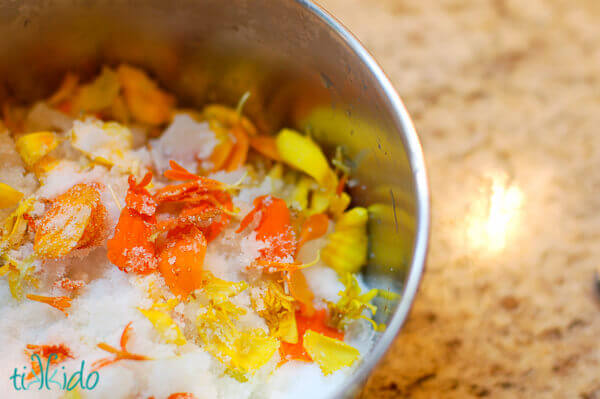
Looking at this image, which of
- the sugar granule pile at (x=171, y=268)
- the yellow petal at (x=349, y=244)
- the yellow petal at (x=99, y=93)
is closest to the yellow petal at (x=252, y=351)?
the sugar granule pile at (x=171, y=268)

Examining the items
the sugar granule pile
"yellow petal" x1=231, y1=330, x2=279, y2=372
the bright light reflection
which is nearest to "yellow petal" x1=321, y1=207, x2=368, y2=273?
the sugar granule pile

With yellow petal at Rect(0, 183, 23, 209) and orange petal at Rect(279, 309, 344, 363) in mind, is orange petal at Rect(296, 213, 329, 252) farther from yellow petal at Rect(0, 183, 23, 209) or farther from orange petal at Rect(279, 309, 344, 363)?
yellow petal at Rect(0, 183, 23, 209)

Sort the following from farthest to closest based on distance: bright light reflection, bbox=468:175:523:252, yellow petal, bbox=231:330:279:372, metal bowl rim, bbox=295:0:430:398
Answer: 1. bright light reflection, bbox=468:175:523:252
2. yellow petal, bbox=231:330:279:372
3. metal bowl rim, bbox=295:0:430:398

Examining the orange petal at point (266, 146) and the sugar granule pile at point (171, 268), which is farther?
the orange petal at point (266, 146)

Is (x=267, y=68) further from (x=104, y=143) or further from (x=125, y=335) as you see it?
(x=125, y=335)

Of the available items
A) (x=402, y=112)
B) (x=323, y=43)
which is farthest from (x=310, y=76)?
(x=402, y=112)

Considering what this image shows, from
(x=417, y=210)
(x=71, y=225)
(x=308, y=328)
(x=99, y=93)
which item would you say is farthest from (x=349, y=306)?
(x=99, y=93)

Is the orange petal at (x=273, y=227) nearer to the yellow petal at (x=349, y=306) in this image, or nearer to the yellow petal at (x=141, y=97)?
the yellow petal at (x=349, y=306)
